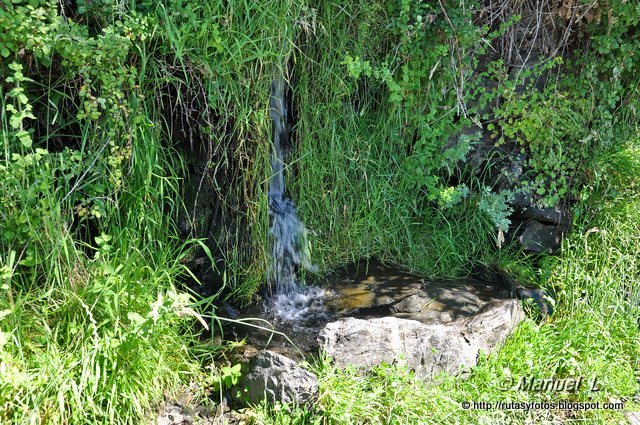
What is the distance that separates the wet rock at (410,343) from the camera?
319 cm

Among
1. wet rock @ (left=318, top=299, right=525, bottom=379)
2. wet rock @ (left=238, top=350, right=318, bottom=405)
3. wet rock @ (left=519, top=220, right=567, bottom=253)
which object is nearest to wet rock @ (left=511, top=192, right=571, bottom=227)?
wet rock @ (left=519, top=220, right=567, bottom=253)

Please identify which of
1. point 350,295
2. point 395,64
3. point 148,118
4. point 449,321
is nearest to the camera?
point 148,118

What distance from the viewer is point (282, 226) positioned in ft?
13.2

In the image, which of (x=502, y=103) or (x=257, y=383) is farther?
(x=502, y=103)

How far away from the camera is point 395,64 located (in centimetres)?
420

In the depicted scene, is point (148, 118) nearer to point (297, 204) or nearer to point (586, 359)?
point (297, 204)

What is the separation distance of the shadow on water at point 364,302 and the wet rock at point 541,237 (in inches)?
17.0

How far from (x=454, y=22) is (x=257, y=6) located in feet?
4.30

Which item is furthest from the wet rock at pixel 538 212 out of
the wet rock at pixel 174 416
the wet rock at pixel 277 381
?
the wet rock at pixel 174 416

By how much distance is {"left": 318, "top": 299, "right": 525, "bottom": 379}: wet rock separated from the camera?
10.5ft

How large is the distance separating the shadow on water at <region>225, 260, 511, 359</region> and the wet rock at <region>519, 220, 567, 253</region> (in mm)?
431

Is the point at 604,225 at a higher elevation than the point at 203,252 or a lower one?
higher

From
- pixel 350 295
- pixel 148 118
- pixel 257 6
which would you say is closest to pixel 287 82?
pixel 257 6

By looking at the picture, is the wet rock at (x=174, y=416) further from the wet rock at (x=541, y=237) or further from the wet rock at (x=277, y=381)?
the wet rock at (x=541, y=237)
